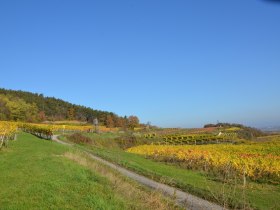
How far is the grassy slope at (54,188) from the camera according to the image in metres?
14.0

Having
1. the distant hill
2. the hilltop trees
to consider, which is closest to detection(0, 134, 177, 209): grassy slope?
the hilltop trees

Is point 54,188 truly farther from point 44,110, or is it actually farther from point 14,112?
point 44,110

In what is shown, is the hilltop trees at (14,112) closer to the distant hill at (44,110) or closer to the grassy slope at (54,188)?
the distant hill at (44,110)

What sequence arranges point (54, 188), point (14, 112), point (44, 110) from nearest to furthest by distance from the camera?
point (54, 188) → point (14, 112) → point (44, 110)

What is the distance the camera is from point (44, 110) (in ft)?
516

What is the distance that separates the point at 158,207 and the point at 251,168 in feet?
59.7

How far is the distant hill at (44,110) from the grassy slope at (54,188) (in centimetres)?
9084

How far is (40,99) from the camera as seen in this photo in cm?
16700

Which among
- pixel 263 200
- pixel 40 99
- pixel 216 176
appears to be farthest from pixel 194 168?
pixel 40 99

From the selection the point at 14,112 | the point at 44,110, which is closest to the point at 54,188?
the point at 14,112

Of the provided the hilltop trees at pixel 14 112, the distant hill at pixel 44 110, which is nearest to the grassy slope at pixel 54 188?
the hilltop trees at pixel 14 112

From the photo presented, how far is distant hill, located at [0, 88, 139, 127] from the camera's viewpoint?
111 meters

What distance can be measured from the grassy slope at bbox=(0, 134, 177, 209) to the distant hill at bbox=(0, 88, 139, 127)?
3576 inches

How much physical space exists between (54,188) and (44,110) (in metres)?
145
